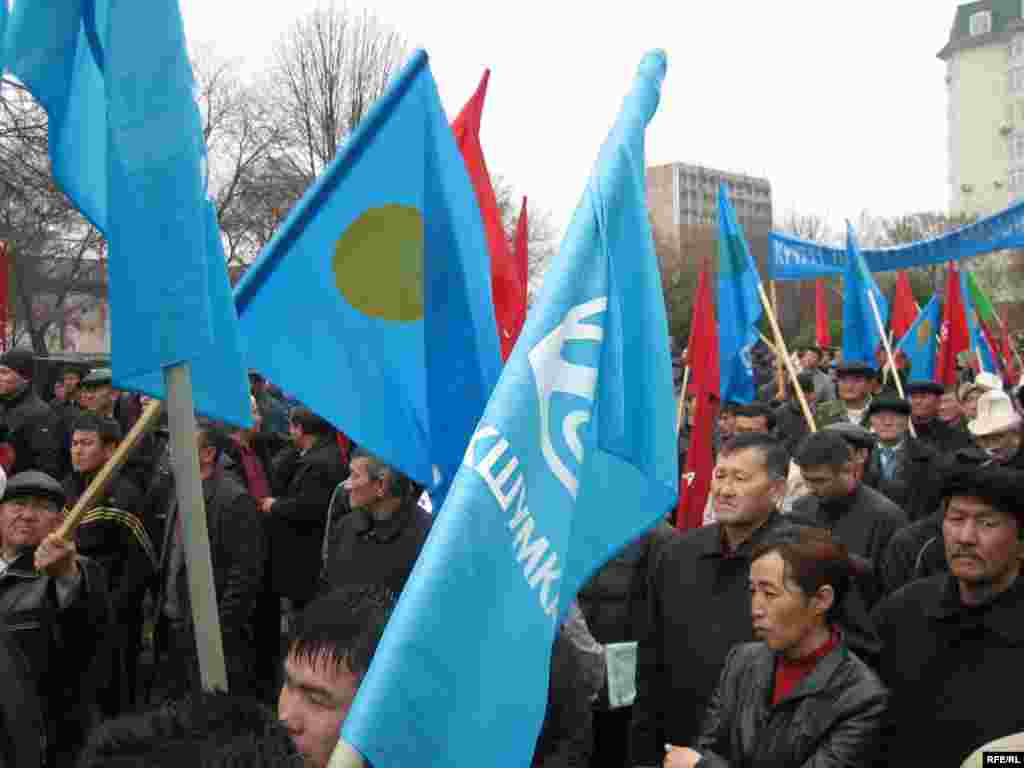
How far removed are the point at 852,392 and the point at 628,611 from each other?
13.7 feet

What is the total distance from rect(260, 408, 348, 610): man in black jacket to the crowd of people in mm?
13

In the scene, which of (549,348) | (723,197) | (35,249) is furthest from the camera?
A: (35,249)

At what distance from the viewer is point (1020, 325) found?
136 feet

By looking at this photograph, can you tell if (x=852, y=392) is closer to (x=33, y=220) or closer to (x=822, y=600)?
(x=822, y=600)

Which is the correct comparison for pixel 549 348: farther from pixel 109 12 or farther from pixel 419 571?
pixel 109 12

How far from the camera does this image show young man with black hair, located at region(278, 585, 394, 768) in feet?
7.29

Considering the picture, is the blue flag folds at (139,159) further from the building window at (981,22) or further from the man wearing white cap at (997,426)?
the building window at (981,22)

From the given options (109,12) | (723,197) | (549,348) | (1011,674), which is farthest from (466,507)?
(723,197)

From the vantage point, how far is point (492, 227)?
4488mm

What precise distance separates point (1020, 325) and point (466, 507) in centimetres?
4406

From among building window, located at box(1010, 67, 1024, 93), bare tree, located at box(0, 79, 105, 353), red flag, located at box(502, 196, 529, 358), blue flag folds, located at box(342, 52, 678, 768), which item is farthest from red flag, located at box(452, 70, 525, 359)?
building window, located at box(1010, 67, 1024, 93)

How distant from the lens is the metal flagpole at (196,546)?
2.22m

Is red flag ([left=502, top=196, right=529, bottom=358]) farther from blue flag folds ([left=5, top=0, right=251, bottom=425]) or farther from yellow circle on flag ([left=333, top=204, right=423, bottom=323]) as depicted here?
A: blue flag folds ([left=5, top=0, right=251, bottom=425])

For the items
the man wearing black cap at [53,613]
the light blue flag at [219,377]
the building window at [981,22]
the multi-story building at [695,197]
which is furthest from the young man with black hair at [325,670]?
the building window at [981,22]
